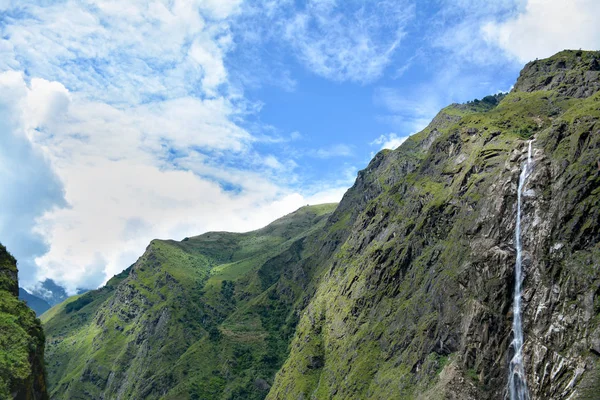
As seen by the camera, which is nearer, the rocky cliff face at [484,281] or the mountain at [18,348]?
the mountain at [18,348]

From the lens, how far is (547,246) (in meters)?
111

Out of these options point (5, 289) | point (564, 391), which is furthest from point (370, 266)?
point (5, 289)

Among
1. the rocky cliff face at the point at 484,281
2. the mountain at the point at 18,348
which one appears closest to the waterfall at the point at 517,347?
the rocky cliff face at the point at 484,281

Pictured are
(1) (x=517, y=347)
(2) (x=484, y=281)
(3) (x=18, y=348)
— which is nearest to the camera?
(3) (x=18, y=348)

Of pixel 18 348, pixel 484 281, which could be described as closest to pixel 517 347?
pixel 484 281

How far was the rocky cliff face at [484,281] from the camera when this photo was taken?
9956cm

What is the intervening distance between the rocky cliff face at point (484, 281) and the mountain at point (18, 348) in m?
87.3

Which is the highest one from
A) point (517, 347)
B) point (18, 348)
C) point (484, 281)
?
point (18, 348)

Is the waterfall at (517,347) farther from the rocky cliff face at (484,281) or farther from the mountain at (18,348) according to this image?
the mountain at (18,348)

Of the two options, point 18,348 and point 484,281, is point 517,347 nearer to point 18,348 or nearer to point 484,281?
point 484,281

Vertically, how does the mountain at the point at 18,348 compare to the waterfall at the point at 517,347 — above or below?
above

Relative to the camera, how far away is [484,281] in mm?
119000

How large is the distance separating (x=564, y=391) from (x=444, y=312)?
4163cm

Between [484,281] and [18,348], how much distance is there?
10390 centimetres
